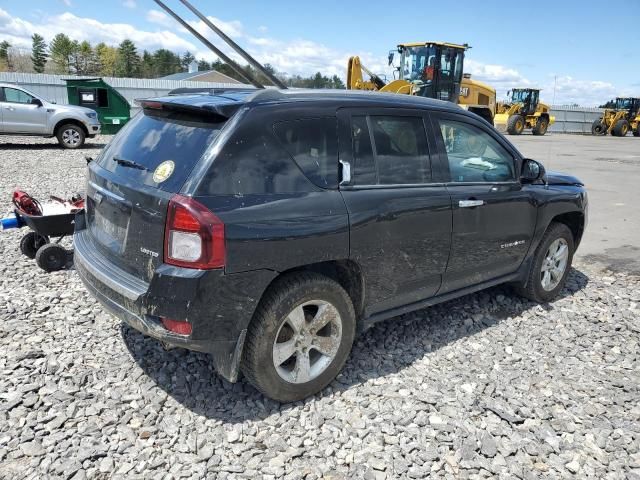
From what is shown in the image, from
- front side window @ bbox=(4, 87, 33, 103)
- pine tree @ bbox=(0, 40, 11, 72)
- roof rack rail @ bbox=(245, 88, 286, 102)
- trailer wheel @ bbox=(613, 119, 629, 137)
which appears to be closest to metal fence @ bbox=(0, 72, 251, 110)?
front side window @ bbox=(4, 87, 33, 103)

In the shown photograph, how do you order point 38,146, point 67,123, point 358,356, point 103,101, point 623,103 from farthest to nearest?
point 623,103, point 103,101, point 38,146, point 67,123, point 358,356

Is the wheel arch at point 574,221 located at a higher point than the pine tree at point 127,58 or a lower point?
lower

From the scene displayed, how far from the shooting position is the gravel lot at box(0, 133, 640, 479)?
2662 millimetres

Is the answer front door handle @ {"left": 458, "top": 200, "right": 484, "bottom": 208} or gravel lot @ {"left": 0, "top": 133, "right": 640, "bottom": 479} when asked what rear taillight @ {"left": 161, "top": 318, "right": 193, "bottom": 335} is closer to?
gravel lot @ {"left": 0, "top": 133, "right": 640, "bottom": 479}

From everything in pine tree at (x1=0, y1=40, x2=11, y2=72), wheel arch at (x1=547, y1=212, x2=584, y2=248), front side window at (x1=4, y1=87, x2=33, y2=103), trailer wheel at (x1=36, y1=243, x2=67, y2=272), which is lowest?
trailer wheel at (x1=36, y1=243, x2=67, y2=272)

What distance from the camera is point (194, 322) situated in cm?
262

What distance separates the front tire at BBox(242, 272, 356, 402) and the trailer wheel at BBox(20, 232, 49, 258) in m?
3.47

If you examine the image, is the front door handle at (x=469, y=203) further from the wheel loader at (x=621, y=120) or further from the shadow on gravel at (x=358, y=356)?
the wheel loader at (x=621, y=120)

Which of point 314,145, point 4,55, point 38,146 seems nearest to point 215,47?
point 314,145

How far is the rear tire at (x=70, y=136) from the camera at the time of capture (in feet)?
49.1

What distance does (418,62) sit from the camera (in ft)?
65.0

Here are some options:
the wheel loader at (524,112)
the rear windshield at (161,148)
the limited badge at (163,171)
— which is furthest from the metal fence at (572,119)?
the limited badge at (163,171)

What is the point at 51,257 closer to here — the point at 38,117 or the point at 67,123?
the point at 38,117

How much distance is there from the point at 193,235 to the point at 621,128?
41.3 meters
